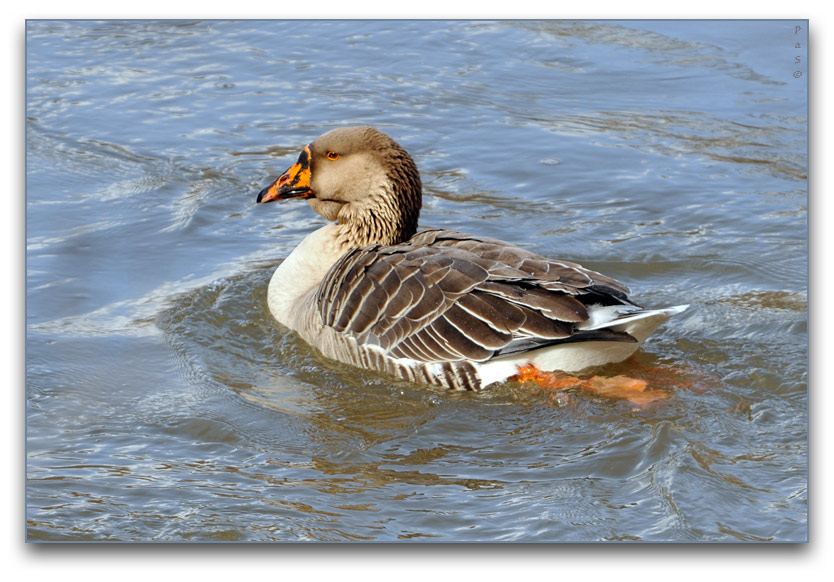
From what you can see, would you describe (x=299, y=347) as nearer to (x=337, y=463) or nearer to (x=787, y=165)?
(x=337, y=463)

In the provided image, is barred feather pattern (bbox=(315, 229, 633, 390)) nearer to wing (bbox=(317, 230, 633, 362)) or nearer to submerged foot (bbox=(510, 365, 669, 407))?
wing (bbox=(317, 230, 633, 362))

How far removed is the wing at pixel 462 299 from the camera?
253 inches

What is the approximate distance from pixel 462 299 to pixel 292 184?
1822 mm

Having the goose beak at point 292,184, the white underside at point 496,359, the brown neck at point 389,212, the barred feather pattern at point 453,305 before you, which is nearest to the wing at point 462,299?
the barred feather pattern at point 453,305

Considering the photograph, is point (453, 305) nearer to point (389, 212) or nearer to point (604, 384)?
point (604, 384)

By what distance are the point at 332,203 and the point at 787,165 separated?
4508mm

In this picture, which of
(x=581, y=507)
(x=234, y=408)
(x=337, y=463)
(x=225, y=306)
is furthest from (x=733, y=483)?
(x=225, y=306)

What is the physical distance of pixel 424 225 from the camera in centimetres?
935

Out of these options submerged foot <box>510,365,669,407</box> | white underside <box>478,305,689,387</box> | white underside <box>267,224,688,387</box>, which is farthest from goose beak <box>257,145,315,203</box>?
submerged foot <box>510,365,669,407</box>

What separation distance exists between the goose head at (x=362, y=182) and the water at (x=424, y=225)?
1078 mm

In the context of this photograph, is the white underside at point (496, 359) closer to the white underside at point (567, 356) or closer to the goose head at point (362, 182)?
the white underside at point (567, 356)

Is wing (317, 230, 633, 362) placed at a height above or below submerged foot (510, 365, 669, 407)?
above

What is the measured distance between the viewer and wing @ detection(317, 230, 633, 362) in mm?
6426

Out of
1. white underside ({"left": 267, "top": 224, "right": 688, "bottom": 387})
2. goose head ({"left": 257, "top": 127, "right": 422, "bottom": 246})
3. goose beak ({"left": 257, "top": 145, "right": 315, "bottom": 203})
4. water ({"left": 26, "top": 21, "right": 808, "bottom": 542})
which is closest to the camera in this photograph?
water ({"left": 26, "top": 21, "right": 808, "bottom": 542})
